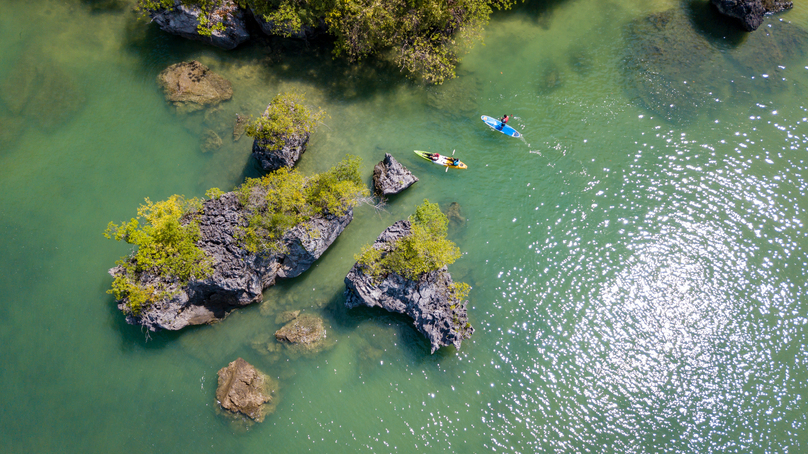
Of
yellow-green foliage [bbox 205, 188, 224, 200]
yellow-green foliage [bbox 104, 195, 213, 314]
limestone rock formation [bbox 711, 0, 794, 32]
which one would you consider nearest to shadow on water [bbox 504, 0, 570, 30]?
limestone rock formation [bbox 711, 0, 794, 32]

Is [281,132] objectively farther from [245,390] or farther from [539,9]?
[539,9]

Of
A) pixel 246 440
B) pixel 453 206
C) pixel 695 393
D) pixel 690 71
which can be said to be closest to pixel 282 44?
pixel 453 206

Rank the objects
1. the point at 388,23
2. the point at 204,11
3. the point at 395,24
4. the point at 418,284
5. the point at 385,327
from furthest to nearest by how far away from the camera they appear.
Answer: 1. the point at 204,11
2. the point at 395,24
3. the point at 388,23
4. the point at 385,327
5. the point at 418,284

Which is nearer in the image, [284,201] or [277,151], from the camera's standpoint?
[284,201]

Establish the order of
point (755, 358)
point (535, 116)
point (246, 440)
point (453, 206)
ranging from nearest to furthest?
point (246, 440)
point (755, 358)
point (453, 206)
point (535, 116)

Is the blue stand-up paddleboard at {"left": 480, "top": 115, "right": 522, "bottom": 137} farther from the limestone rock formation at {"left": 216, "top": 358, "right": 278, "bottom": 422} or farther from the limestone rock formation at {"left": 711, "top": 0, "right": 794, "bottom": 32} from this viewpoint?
the limestone rock formation at {"left": 216, "top": 358, "right": 278, "bottom": 422}

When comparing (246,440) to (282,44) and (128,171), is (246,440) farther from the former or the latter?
(282,44)

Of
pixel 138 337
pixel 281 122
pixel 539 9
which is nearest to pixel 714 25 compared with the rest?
pixel 539 9

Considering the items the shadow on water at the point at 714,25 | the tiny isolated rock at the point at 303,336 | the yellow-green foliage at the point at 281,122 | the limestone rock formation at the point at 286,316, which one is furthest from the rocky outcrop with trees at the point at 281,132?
the shadow on water at the point at 714,25
